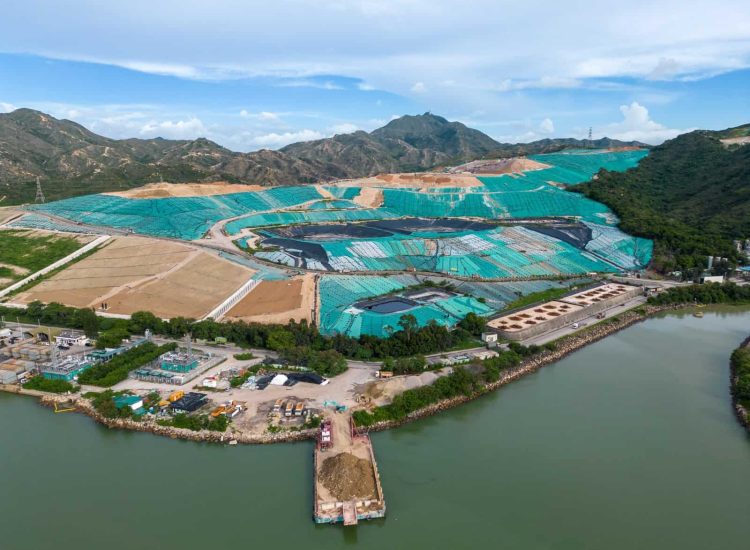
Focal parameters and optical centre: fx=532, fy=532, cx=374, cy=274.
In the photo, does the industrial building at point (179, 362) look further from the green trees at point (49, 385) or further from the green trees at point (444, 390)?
the green trees at point (444, 390)

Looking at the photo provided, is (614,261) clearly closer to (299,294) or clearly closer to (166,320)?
(299,294)

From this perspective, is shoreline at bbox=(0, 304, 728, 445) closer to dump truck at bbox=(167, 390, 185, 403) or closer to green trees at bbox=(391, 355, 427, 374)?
dump truck at bbox=(167, 390, 185, 403)

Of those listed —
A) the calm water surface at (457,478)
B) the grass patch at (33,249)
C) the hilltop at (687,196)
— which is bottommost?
the calm water surface at (457,478)

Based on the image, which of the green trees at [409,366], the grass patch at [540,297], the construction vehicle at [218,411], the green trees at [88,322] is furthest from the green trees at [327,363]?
the green trees at [88,322]

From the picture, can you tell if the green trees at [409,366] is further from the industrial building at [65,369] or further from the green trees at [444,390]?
the industrial building at [65,369]

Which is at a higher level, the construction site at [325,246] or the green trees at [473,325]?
the construction site at [325,246]

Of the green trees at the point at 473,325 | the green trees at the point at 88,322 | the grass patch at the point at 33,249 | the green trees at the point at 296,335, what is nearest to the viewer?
the green trees at the point at 296,335

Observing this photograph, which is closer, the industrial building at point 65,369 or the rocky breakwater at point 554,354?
the rocky breakwater at point 554,354

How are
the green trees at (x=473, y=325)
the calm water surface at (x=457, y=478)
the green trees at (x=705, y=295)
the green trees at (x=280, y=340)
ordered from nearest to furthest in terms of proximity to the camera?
the calm water surface at (x=457, y=478), the green trees at (x=280, y=340), the green trees at (x=473, y=325), the green trees at (x=705, y=295)
